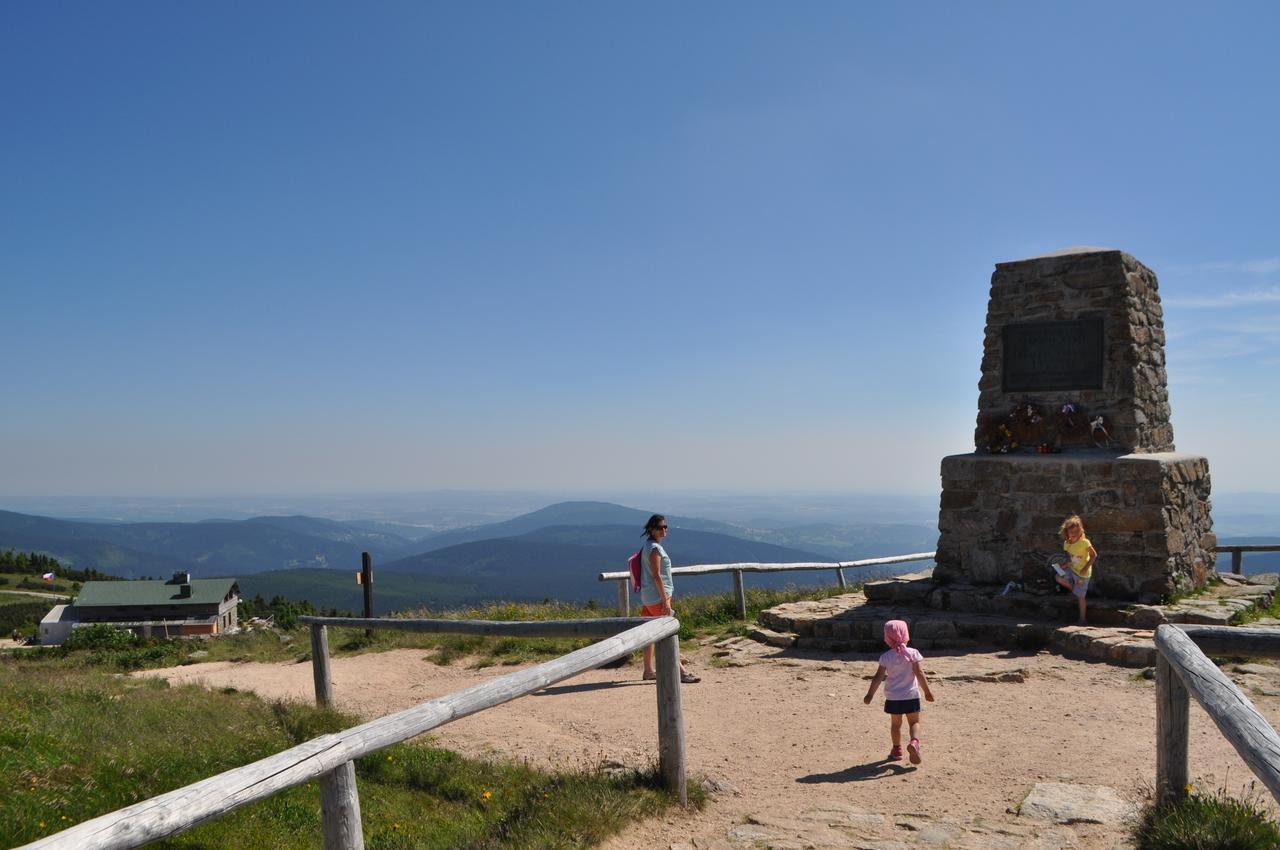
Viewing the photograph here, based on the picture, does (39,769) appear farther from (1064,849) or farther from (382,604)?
(382,604)

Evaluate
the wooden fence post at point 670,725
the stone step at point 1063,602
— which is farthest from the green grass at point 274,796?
the stone step at point 1063,602

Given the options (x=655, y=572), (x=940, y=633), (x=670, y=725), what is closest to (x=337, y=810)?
(x=670, y=725)

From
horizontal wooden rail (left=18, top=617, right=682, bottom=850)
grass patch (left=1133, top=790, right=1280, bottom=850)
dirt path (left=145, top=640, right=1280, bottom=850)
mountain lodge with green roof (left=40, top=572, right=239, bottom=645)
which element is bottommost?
mountain lodge with green roof (left=40, top=572, right=239, bottom=645)

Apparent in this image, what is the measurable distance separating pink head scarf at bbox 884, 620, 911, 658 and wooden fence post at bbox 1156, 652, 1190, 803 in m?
2.01

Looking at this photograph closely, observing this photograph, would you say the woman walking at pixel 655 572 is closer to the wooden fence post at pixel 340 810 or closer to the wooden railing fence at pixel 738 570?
the wooden railing fence at pixel 738 570

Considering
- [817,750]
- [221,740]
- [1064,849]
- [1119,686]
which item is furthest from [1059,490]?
[221,740]

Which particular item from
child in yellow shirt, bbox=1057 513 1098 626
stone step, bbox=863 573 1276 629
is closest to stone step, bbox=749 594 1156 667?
stone step, bbox=863 573 1276 629

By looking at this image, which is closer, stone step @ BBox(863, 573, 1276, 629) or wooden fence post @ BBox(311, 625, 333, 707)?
wooden fence post @ BBox(311, 625, 333, 707)

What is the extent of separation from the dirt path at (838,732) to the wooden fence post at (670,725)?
247 mm

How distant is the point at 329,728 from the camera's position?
321 inches

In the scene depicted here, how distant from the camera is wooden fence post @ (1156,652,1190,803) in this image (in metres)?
4.63

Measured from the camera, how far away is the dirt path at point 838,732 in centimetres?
571

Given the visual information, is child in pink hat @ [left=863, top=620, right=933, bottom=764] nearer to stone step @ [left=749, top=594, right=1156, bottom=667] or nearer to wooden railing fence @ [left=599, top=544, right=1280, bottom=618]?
stone step @ [left=749, top=594, right=1156, bottom=667]

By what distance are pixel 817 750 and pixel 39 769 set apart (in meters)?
5.63
